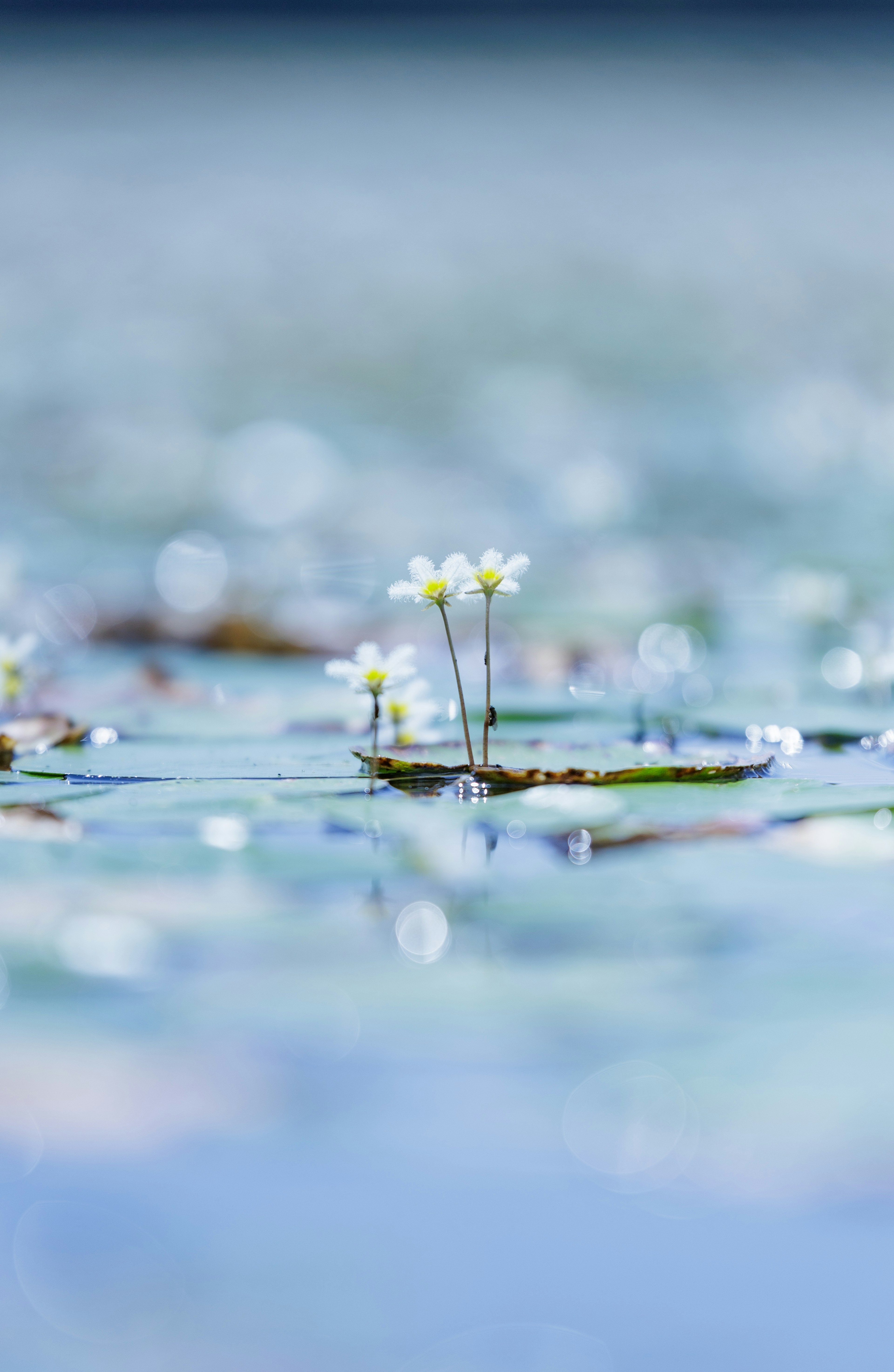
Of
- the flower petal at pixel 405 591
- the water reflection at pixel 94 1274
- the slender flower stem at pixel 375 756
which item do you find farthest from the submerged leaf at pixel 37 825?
the water reflection at pixel 94 1274

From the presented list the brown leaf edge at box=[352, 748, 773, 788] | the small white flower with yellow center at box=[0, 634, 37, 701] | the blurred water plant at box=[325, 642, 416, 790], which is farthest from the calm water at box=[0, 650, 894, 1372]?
the small white flower with yellow center at box=[0, 634, 37, 701]

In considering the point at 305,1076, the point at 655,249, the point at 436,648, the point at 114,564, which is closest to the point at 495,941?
the point at 305,1076

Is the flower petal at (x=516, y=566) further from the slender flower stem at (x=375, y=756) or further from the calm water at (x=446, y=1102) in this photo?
the calm water at (x=446, y=1102)

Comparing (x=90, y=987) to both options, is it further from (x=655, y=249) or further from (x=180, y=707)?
(x=655, y=249)

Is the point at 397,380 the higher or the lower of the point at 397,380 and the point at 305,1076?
the higher

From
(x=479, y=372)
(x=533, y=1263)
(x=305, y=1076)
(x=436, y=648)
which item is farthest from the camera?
(x=479, y=372)

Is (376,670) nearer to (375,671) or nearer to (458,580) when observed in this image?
(375,671)
